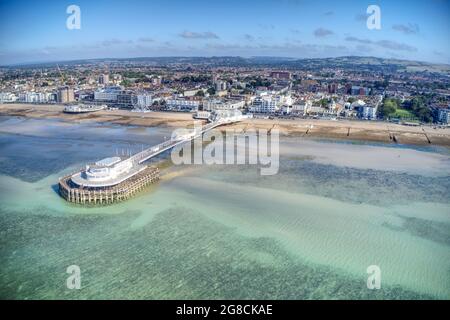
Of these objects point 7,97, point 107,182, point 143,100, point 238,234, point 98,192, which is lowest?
point 238,234

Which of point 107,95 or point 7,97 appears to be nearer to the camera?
point 107,95

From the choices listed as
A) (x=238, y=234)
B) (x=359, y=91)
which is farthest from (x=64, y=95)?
(x=238, y=234)

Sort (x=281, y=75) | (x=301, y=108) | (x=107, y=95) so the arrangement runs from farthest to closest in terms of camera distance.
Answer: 1. (x=281, y=75)
2. (x=107, y=95)
3. (x=301, y=108)

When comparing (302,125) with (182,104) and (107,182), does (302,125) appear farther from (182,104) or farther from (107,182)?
(107,182)

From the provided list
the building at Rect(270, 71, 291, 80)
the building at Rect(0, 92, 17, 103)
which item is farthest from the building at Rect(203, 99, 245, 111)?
the building at Rect(270, 71, 291, 80)
